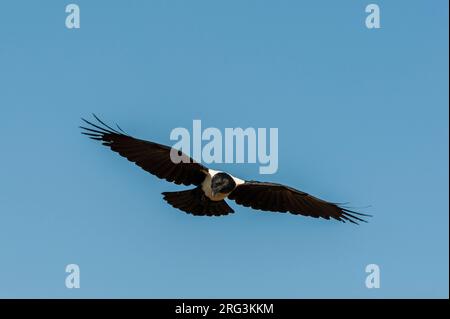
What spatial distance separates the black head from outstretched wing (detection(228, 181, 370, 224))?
79cm

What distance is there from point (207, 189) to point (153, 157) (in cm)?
123

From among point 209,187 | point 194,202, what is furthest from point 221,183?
point 194,202

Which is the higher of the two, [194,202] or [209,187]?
[209,187]

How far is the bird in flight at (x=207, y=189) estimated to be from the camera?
17.2 metres

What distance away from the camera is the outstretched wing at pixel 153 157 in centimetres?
1706

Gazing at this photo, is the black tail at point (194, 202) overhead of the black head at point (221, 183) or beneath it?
beneath

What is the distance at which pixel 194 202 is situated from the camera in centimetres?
1748

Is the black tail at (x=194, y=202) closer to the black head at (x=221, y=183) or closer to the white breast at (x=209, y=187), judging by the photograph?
the white breast at (x=209, y=187)

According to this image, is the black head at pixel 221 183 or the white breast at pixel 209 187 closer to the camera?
the black head at pixel 221 183

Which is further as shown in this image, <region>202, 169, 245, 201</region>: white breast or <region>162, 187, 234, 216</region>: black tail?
<region>162, 187, 234, 216</region>: black tail

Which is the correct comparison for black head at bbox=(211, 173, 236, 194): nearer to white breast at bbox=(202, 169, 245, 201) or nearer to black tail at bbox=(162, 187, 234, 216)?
white breast at bbox=(202, 169, 245, 201)

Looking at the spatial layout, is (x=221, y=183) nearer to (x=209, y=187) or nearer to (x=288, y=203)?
(x=209, y=187)

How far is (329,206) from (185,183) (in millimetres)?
3031

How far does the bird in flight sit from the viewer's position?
56.3 ft
